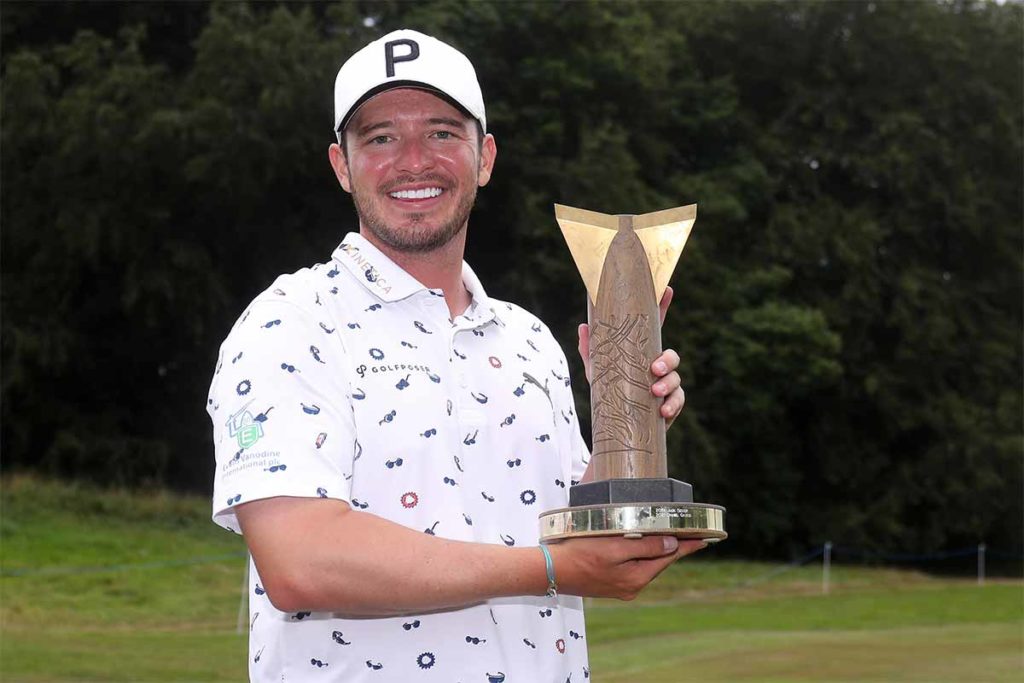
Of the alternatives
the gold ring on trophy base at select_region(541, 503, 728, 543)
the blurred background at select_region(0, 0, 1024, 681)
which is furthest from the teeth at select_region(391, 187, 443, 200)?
the blurred background at select_region(0, 0, 1024, 681)

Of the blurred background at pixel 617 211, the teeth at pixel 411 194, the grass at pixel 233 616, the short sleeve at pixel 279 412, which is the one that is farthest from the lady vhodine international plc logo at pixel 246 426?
the blurred background at pixel 617 211

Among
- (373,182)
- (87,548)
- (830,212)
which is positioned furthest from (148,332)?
(373,182)

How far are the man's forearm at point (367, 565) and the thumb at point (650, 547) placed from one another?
0.57ft

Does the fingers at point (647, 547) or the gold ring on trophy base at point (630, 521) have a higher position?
the gold ring on trophy base at point (630, 521)

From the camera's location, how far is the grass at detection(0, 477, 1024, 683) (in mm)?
12328

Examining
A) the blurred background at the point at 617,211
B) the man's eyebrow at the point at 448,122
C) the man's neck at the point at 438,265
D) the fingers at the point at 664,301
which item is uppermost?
the blurred background at the point at 617,211

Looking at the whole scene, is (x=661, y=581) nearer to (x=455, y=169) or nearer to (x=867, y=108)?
(x=867, y=108)

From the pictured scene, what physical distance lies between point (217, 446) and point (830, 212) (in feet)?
108

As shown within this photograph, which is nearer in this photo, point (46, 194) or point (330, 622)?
point (330, 622)

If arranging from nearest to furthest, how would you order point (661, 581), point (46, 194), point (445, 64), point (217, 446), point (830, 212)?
1. point (217, 446)
2. point (445, 64)
3. point (661, 581)
4. point (46, 194)
5. point (830, 212)

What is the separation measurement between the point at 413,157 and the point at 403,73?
181mm

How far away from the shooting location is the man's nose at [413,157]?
286 centimetres

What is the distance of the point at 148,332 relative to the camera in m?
29.2

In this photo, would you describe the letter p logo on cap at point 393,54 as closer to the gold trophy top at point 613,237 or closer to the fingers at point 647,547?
the gold trophy top at point 613,237
